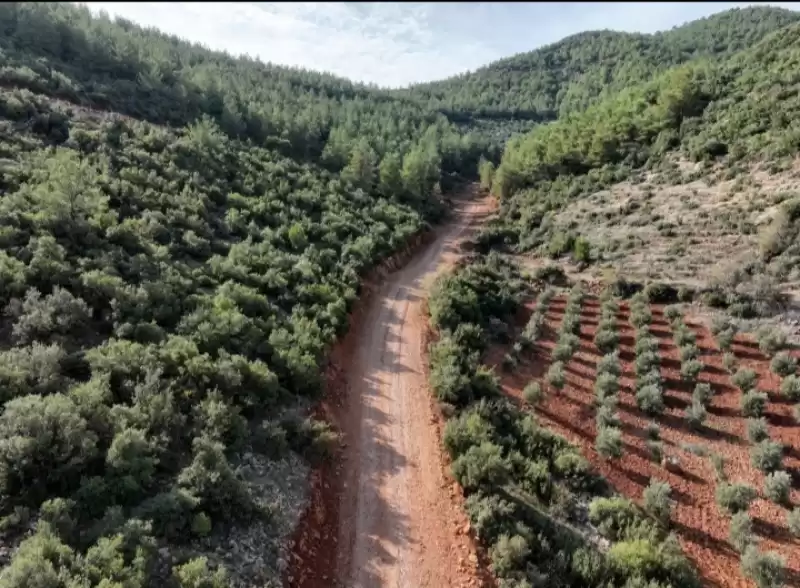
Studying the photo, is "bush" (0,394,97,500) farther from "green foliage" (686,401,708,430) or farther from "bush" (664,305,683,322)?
"bush" (664,305,683,322)

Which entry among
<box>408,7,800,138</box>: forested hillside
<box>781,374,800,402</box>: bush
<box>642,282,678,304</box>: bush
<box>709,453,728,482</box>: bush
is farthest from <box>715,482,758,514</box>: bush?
<box>408,7,800,138</box>: forested hillside

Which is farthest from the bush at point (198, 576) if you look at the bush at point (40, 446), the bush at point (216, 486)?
the bush at point (40, 446)

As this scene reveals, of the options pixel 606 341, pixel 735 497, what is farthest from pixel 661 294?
pixel 735 497

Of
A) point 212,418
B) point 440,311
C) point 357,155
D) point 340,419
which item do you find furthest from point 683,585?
point 357,155

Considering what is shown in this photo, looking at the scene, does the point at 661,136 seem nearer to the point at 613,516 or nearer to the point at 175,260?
the point at 175,260

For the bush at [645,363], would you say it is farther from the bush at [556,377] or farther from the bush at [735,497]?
the bush at [735,497]

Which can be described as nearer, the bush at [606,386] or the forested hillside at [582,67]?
the bush at [606,386]
